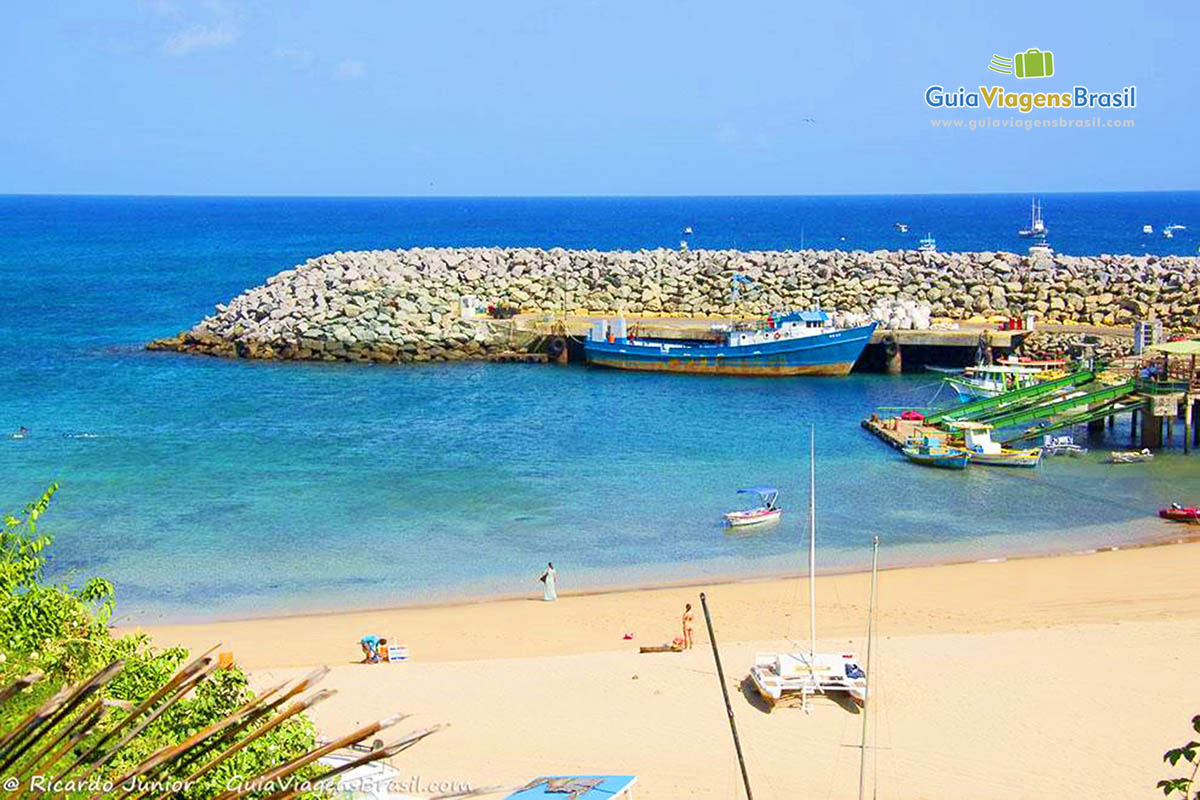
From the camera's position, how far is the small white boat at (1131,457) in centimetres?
3216

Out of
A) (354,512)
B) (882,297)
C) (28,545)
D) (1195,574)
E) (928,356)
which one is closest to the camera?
(28,545)

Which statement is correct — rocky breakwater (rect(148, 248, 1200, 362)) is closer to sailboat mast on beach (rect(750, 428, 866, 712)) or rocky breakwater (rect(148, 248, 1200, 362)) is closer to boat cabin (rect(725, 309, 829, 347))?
boat cabin (rect(725, 309, 829, 347))

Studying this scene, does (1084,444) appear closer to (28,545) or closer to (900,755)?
(900,755)

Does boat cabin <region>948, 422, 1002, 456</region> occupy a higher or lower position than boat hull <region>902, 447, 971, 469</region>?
higher

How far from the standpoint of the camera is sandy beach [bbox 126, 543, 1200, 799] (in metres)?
14.8

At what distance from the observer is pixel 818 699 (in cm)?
1652

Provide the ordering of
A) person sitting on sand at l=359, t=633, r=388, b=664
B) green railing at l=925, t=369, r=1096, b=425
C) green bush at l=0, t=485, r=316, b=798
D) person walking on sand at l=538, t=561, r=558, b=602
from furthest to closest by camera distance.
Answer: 1. green railing at l=925, t=369, r=1096, b=425
2. person walking on sand at l=538, t=561, r=558, b=602
3. person sitting on sand at l=359, t=633, r=388, b=664
4. green bush at l=0, t=485, r=316, b=798

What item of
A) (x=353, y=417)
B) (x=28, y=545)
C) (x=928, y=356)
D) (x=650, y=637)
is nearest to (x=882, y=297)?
(x=928, y=356)

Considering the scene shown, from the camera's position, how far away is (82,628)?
11.6 meters

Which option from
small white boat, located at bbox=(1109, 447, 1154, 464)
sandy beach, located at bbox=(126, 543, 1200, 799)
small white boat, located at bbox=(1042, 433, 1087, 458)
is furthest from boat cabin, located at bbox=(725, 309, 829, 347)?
sandy beach, located at bbox=(126, 543, 1200, 799)

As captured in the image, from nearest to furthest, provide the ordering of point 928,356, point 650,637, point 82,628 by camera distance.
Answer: point 82,628 → point 650,637 → point 928,356

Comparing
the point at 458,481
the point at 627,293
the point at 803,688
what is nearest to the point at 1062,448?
the point at 458,481

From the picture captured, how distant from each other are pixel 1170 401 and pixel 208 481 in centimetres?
2196

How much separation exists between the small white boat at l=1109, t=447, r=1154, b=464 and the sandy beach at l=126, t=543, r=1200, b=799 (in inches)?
344
